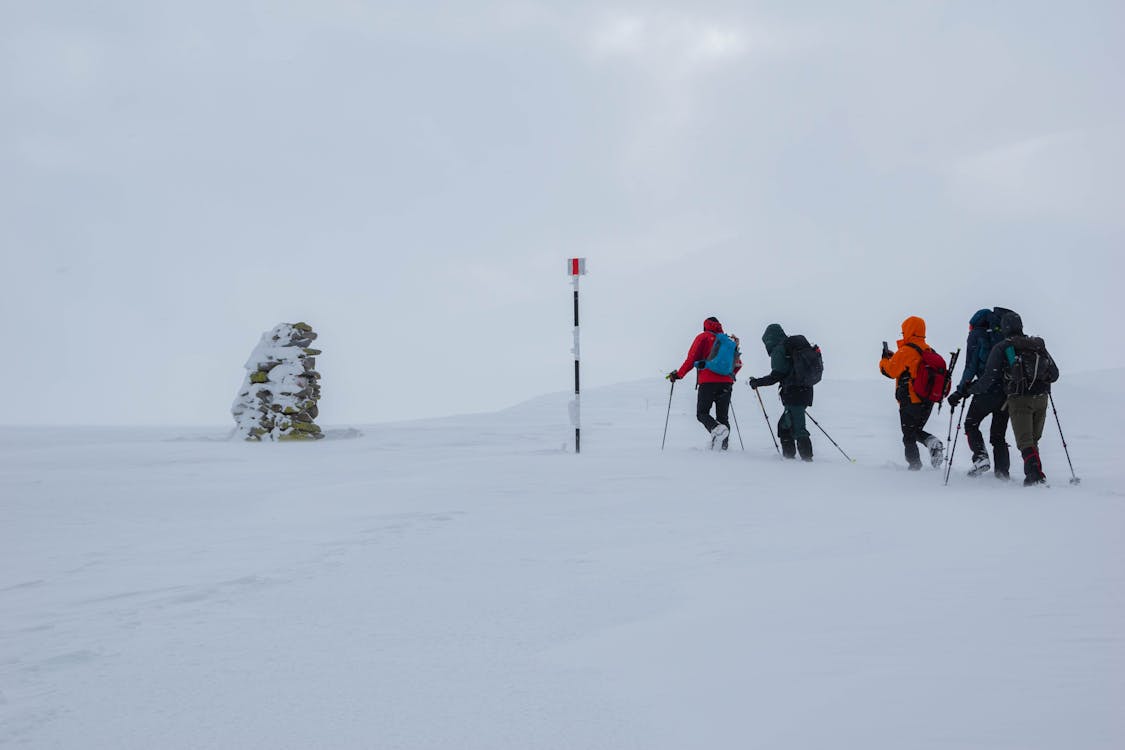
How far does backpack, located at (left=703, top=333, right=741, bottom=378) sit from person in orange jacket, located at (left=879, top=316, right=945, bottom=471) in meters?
2.11

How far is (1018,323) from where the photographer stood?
9.48 meters

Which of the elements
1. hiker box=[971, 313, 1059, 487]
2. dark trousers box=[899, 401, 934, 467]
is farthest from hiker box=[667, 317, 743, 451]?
hiker box=[971, 313, 1059, 487]

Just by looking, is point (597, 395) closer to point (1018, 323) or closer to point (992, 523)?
point (1018, 323)

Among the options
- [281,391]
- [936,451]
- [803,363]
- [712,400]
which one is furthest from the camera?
[281,391]

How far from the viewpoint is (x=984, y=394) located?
9.84 metres

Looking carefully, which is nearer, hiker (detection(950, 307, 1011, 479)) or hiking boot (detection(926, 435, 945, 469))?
hiker (detection(950, 307, 1011, 479))

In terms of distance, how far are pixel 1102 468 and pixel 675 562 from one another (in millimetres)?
8978

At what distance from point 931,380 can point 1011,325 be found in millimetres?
1497

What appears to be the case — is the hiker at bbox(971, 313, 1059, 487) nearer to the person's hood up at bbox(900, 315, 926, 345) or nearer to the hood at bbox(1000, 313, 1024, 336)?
the hood at bbox(1000, 313, 1024, 336)

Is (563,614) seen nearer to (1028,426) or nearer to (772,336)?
(1028,426)

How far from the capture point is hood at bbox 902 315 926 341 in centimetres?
1088

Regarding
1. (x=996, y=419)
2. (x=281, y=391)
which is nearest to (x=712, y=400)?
(x=996, y=419)

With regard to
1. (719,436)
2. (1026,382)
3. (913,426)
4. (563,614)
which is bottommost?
(563,614)

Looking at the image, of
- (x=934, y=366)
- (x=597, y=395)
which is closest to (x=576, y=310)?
(x=934, y=366)
